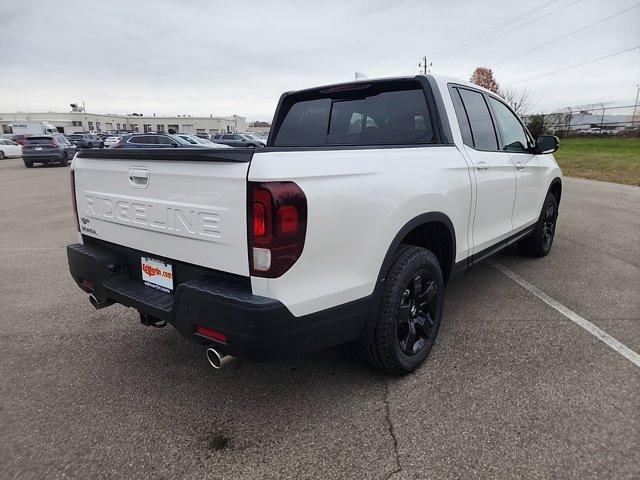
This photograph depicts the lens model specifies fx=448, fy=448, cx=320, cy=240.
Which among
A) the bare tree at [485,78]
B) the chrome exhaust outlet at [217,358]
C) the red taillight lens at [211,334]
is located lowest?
the chrome exhaust outlet at [217,358]

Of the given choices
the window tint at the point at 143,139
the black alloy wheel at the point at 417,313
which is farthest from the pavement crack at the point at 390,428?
the window tint at the point at 143,139

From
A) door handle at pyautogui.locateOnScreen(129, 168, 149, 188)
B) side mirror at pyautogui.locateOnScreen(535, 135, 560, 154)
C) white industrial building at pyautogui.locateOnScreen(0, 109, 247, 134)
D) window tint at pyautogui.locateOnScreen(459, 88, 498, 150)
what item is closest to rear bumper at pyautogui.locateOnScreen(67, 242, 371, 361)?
door handle at pyautogui.locateOnScreen(129, 168, 149, 188)

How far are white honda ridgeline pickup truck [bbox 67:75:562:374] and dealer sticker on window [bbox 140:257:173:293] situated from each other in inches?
0.5

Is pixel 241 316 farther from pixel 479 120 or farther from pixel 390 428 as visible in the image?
pixel 479 120

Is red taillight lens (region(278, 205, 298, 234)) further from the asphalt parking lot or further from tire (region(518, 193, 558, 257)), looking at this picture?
tire (region(518, 193, 558, 257))

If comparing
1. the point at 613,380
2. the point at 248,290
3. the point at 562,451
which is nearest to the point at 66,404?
the point at 248,290

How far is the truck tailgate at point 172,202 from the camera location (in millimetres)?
2082

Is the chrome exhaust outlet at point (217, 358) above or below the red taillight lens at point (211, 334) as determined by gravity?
below

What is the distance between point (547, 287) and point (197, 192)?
3756mm

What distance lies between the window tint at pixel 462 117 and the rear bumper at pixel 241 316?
1755 millimetres

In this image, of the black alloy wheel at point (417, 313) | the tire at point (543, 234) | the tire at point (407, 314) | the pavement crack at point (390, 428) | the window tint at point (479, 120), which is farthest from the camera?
the tire at point (543, 234)

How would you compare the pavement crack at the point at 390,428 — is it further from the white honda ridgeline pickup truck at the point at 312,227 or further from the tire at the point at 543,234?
the tire at the point at 543,234

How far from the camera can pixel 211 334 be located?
7.13 feet

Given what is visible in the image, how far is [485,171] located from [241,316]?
2382 mm
